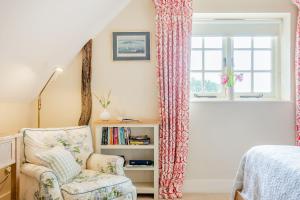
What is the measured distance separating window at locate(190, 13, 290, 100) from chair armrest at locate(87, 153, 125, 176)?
139 centimetres

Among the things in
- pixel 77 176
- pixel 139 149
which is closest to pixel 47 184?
pixel 77 176

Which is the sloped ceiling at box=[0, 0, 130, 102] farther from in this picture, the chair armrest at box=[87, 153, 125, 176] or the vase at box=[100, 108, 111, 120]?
the chair armrest at box=[87, 153, 125, 176]

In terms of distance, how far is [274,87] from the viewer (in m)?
3.76

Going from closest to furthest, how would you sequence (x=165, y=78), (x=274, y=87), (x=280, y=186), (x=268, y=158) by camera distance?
(x=280, y=186)
(x=268, y=158)
(x=165, y=78)
(x=274, y=87)

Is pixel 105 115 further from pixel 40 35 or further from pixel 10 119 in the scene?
pixel 40 35

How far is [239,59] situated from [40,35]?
92.1 inches

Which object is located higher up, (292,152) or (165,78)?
(165,78)

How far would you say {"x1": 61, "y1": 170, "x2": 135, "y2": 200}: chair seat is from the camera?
2.29 m

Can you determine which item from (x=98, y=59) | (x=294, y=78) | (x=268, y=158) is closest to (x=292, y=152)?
(x=268, y=158)

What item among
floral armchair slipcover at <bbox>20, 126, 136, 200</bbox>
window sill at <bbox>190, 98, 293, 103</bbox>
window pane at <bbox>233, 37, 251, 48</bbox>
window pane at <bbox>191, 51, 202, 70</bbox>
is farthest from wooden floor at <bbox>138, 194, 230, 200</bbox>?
window pane at <bbox>233, 37, 251, 48</bbox>

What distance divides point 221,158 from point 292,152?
1.40 m

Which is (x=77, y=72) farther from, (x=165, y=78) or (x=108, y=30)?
(x=165, y=78)

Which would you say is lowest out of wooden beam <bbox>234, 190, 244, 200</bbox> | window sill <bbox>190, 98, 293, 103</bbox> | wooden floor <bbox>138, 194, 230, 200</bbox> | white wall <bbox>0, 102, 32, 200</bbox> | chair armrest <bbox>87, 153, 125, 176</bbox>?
wooden floor <bbox>138, 194, 230, 200</bbox>

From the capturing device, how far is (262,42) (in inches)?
148
